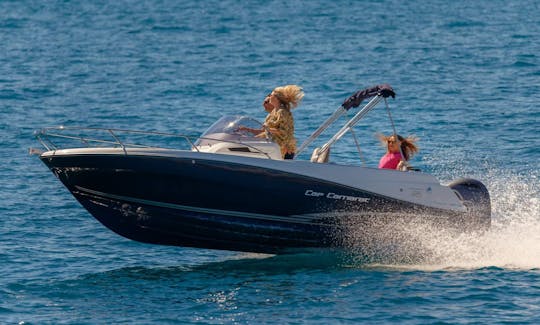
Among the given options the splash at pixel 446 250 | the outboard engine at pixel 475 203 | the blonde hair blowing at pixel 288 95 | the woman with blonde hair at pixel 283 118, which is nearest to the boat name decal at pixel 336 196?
the splash at pixel 446 250

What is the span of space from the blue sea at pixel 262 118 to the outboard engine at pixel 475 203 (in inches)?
8.8

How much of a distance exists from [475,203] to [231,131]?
12.3 ft

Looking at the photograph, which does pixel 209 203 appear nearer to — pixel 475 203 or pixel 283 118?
pixel 283 118

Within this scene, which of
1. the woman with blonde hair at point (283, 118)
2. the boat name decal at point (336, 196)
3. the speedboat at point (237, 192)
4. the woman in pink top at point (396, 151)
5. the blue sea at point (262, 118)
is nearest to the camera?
the blue sea at point (262, 118)

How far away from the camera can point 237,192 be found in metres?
15.2

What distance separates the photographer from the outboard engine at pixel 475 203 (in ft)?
54.1

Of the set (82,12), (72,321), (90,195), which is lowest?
(72,321)

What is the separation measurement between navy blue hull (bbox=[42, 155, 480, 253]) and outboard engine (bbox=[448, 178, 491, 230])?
1.14m

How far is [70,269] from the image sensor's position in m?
16.2

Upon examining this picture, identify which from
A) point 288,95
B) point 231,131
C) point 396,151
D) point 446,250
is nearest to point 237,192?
point 231,131

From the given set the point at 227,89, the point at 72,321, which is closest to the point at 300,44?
the point at 227,89

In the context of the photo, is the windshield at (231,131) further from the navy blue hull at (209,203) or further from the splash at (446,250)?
the splash at (446,250)

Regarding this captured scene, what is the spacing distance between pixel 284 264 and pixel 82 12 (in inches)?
1320

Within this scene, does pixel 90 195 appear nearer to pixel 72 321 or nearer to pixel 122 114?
pixel 72 321
